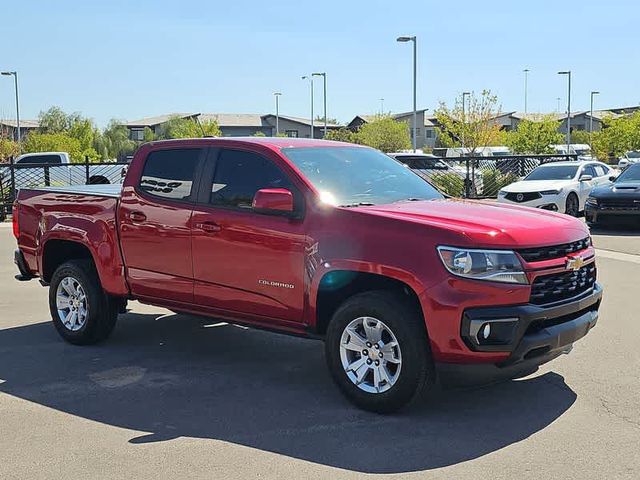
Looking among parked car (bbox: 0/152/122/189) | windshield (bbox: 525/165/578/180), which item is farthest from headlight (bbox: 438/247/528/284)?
parked car (bbox: 0/152/122/189)

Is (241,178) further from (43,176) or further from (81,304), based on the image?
(43,176)

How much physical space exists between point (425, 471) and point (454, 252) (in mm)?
1320

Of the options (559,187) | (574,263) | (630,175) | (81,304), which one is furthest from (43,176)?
(574,263)

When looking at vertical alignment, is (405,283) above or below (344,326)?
above

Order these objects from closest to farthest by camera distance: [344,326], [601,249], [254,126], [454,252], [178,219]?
[454,252]
[344,326]
[178,219]
[601,249]
[254,126]

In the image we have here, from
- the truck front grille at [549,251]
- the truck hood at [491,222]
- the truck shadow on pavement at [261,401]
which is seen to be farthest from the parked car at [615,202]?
the truck front grille at [549,251]

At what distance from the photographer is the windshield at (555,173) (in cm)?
1881

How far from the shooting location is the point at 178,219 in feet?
19.8

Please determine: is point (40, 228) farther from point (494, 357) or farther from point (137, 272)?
point (494, 357)

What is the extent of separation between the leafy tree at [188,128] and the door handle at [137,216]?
5124 cm

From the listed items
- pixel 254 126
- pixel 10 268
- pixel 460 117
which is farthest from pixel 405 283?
pixel 254 126

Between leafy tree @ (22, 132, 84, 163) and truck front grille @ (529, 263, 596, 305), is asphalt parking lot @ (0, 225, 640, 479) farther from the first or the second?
leafy tree @ (22, 132, 84, 163)

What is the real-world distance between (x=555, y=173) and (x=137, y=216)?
1477 centimetres

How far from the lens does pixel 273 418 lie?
499 cm
